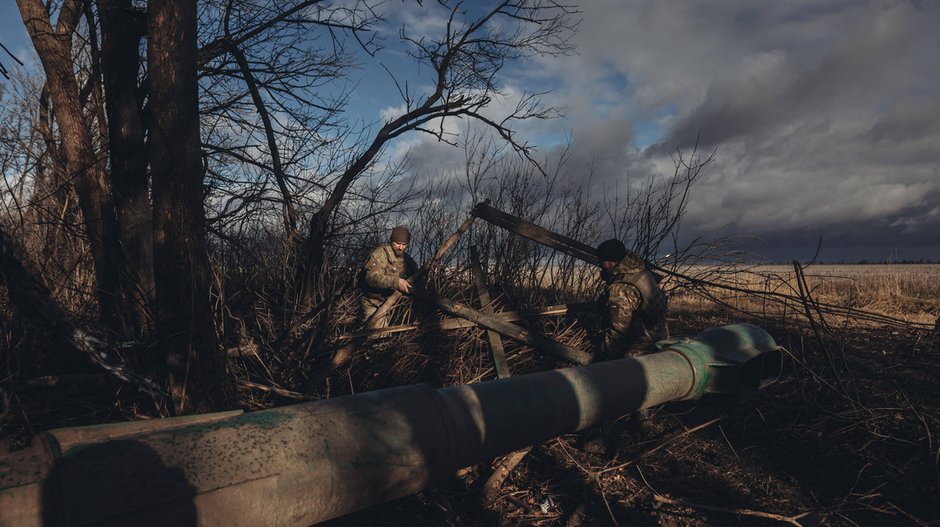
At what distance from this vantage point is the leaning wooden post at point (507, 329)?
213 inches

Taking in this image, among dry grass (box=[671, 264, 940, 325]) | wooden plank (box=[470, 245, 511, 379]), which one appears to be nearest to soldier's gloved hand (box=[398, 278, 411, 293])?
wooden plank (box=[470, 245, 511, 379])

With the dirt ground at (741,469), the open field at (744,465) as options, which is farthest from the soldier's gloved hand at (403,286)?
the dirt ground at (741,469)

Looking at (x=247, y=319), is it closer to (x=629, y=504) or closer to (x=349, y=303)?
(x=349, y=303)

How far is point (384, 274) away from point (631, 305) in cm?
240

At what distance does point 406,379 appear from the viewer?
5195 mm

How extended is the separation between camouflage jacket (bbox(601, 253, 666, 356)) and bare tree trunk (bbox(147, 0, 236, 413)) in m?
3.48

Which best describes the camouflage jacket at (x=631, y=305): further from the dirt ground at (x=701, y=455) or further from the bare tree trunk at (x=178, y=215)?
the bare tree trunk at (x=178, y=215)

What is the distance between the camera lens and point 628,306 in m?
5.19

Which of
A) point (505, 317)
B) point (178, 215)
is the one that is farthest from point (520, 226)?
point (178, 215)

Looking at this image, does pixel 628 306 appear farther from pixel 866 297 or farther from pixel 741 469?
pixel 866 297

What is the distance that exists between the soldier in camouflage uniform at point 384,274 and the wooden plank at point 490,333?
2.50 feet

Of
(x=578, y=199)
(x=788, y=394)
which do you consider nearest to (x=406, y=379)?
(x=788, y=394)

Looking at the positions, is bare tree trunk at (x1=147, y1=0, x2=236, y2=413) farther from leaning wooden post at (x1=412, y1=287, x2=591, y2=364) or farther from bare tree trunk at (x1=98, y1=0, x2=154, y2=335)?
leaning wooden post at (x1=412, y1=287, x2=591, y2=364)

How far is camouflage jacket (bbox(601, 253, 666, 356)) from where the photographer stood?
5.19 meters
